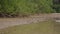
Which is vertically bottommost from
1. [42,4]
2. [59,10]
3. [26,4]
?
[59,10]

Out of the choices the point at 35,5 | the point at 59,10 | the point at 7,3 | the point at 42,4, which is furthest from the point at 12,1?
the point at 59,10

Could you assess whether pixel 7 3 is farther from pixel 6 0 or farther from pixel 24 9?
pixel 24 9

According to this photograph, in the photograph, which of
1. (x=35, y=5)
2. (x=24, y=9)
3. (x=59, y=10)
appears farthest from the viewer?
(x=59, y=10)

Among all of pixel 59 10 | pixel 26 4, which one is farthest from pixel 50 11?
pixel 26 4

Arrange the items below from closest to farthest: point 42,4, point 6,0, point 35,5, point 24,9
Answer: point 6,0 → point 24,9 → point 35,5 → point 42,4

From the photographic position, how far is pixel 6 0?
78.8 ft

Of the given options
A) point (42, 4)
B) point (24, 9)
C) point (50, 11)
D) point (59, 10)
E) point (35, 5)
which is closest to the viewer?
point (24, 9)

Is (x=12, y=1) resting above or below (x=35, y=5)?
above

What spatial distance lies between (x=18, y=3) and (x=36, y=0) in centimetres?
669

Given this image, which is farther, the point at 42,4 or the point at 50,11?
the point at 50,11

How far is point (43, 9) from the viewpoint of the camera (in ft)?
112

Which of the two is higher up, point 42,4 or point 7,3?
point 7,3

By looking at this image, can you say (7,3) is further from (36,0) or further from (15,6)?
(36,0)

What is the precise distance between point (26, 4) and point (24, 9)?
1109mm
